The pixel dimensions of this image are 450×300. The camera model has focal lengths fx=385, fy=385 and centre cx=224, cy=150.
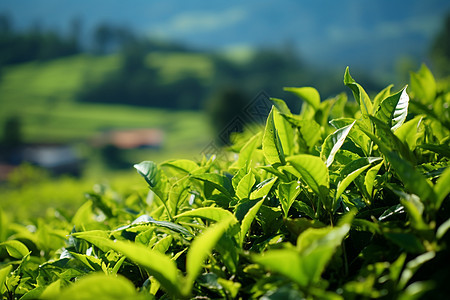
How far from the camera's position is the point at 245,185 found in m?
0.87

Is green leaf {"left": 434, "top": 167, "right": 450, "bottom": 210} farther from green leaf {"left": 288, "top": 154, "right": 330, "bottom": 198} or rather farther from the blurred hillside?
the blurred hillside

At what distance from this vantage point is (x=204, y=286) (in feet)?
2.51

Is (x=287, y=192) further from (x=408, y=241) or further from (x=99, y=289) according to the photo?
(x=99, y=289)

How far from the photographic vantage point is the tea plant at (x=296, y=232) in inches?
24.2

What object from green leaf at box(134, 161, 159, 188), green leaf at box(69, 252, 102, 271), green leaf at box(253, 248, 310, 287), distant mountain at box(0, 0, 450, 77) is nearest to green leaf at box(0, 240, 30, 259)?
green leaf at box(69, 252, 102, 271)

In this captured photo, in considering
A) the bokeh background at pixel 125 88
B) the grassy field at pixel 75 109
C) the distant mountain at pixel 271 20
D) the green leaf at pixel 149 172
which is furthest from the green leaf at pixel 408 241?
the distant mountain at pixel 271 20

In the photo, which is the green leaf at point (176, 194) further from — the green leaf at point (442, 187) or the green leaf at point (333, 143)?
the green leaf at point (442, 187)

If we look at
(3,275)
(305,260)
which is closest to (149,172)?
(3,275)

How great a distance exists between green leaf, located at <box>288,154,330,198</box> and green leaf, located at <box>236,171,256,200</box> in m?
0.12

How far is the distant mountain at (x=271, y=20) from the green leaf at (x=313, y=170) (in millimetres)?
127380

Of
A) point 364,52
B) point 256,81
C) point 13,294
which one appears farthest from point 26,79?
point 364,52

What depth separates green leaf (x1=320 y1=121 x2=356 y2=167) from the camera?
84 centimetres

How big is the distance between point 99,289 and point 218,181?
16.1 inches

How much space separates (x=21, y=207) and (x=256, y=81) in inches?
2409
